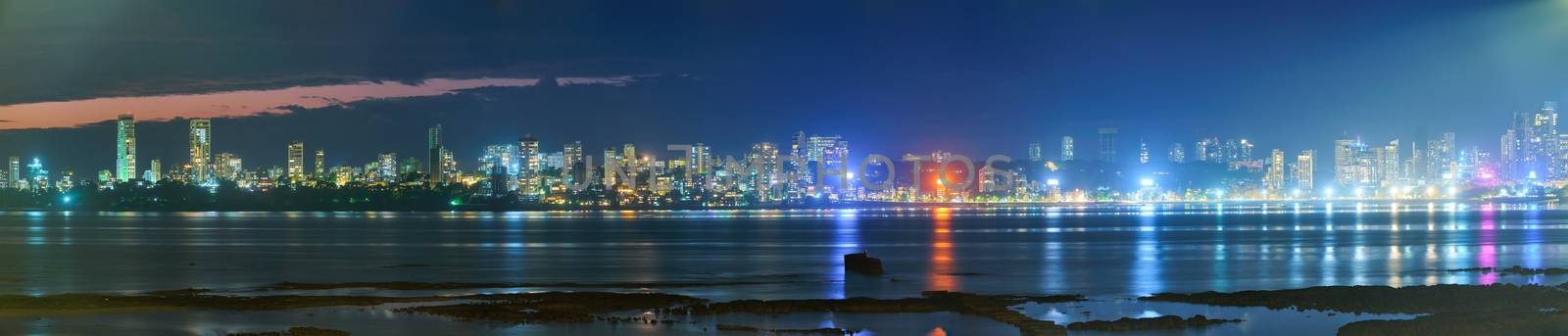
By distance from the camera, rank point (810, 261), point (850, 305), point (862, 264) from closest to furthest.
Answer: point (850, 305) → point (862, 264) → point (810, 261)

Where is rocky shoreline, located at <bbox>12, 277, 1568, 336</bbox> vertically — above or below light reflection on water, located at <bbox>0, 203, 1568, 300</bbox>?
above

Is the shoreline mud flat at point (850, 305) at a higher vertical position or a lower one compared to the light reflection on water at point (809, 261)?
higher

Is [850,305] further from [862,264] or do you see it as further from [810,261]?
[810,261]

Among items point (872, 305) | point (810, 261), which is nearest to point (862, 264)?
point (810, 261)

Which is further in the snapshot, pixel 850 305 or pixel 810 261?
pixel 810 261

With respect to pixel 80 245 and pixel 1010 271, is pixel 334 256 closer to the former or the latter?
pixel 80 245

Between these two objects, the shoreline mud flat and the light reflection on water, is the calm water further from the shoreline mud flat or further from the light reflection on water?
the shoreline mud flat

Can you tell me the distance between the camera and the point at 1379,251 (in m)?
56.5

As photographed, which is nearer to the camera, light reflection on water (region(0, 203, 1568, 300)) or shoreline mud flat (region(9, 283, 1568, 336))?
shoreline mud flat (region(9, 283, 1568, 336))

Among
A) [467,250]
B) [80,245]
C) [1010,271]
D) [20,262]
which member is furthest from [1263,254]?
[80,245]

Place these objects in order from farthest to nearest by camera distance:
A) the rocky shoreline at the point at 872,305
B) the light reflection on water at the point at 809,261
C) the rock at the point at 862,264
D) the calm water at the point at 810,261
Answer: the rock at the point at 862,264 → the light reflection on water at the point at 809,261 → the calm water at the point at 810,261 → the rocky shoreline at the point at 872,305

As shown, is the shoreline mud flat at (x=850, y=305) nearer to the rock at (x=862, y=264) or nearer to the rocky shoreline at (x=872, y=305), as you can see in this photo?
the rocky shoreline at (x=872, y=305)

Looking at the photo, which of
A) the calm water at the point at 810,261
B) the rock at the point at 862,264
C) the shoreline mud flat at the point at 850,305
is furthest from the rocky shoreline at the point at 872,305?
the rock at the point at 862,264

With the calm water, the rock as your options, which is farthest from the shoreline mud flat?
the rock
